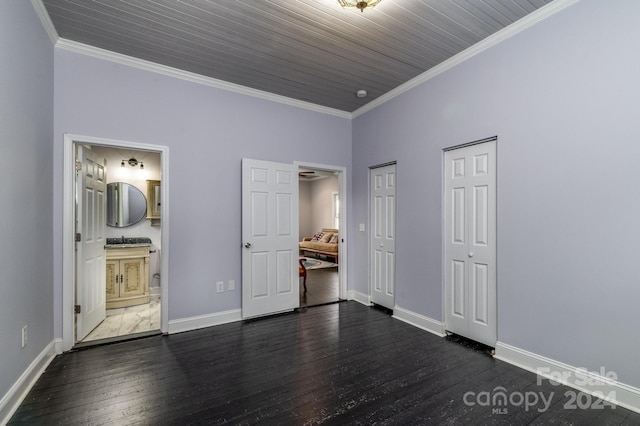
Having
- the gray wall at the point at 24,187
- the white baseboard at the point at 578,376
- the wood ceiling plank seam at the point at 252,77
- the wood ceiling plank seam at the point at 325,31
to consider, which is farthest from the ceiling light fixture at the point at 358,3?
the white baseboard at the point at 578,376

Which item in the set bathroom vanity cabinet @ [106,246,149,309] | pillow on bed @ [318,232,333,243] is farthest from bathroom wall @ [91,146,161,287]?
pillow on bed @ [318,232,333,243]

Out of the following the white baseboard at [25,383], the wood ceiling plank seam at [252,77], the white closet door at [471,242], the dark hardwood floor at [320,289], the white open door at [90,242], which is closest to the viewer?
the white baseboard at [25,383]

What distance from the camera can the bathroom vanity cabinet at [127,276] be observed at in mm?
3902

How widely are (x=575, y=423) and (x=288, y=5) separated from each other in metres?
3.48

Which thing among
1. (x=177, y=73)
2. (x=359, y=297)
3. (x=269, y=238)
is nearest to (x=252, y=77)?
(x=177, y=73)

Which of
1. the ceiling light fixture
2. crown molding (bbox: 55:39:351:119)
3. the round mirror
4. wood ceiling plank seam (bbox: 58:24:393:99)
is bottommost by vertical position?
the round mirror

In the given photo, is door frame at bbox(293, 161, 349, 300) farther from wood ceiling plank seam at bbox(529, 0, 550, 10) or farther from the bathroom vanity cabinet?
the bathroom vanity cabinet

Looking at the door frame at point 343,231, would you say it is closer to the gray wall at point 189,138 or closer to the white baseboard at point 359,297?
the white baseboard at point 359,297

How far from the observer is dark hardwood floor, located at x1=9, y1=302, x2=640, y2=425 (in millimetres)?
1801

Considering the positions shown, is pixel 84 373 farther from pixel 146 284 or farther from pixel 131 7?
pixel 131 7

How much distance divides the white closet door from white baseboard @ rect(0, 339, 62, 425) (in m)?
3.59

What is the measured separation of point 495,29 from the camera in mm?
2549

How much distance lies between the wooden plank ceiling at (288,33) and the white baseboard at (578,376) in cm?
282

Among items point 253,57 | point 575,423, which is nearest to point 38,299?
point 253,57
